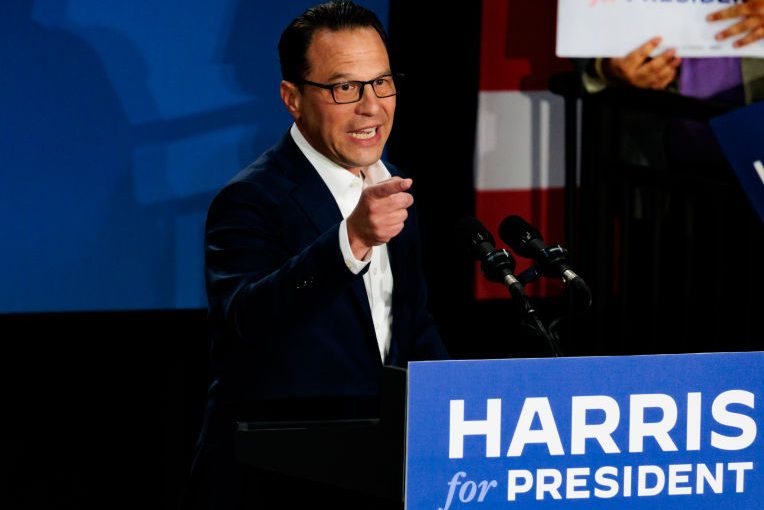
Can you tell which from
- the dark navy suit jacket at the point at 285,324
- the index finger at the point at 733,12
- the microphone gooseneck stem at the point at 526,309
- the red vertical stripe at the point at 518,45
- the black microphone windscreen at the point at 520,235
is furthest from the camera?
the red vertical stripe at the point at 518,45

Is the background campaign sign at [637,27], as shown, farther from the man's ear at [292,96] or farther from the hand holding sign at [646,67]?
the man's ear at [292,96]

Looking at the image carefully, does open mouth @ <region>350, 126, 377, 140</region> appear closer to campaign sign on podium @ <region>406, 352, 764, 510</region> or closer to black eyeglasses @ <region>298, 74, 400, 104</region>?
black eyeglasses @ <region>298, 74, 400, 104</region>

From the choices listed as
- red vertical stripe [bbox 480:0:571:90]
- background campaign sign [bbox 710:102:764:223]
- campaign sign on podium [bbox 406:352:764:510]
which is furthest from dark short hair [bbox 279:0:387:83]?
red vertical stripe [bbox 480:0:571:90]

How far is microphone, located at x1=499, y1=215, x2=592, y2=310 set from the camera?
160cm

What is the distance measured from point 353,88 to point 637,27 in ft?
5.00

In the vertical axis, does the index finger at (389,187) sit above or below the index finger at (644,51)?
below

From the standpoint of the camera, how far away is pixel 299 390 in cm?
193

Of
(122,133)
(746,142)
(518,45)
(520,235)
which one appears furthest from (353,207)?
(518,45)

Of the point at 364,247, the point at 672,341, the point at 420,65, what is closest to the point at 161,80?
the point at 420,65

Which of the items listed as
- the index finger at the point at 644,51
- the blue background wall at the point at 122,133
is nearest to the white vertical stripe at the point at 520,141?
the blue background wall at the point at 122,133

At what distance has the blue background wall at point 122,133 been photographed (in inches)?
159

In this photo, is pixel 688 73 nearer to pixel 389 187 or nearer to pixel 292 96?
pixel 292 96

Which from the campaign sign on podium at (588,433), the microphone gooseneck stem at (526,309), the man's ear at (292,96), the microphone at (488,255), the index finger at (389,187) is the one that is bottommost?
the campaign sign on podium at (588,433)

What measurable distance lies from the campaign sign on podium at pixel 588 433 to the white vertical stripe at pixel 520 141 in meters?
3.00
